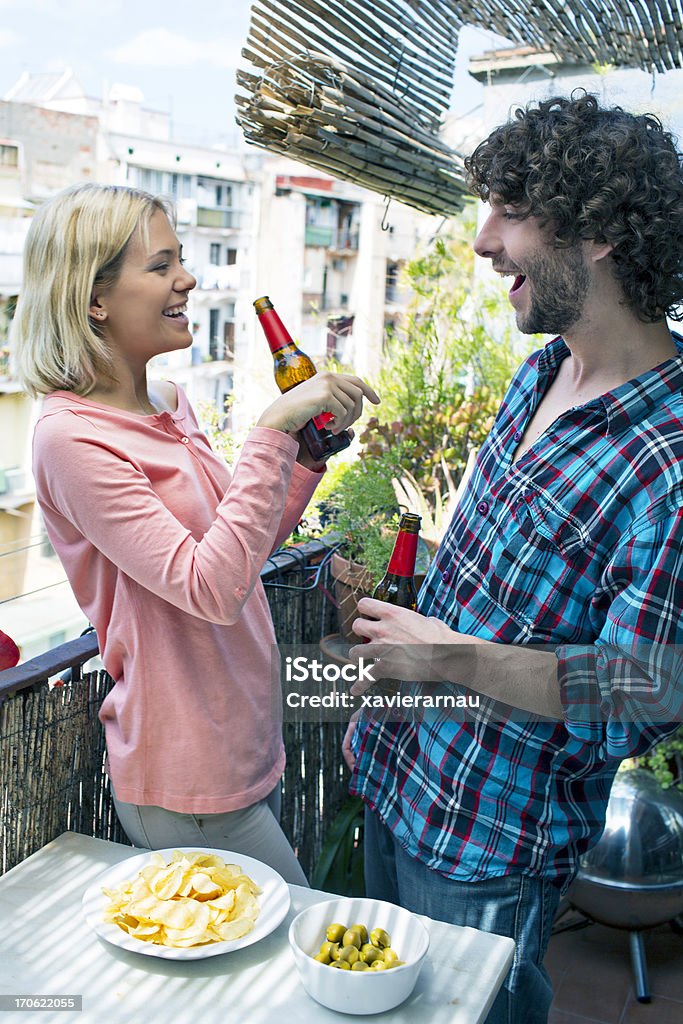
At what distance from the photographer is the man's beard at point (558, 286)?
116 cm

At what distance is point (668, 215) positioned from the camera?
118cm

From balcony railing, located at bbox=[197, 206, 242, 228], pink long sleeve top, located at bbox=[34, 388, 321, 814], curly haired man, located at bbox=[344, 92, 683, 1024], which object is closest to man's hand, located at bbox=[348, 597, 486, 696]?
curly haired man, located at bbox=[344, 92, 683, 1024]

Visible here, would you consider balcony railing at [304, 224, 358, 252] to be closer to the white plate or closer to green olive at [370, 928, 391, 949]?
the white plate

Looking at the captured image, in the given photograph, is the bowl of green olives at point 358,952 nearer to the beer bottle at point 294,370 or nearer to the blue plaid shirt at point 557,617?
the blue plaid shirt at point 557,617

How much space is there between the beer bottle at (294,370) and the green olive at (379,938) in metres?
0.64

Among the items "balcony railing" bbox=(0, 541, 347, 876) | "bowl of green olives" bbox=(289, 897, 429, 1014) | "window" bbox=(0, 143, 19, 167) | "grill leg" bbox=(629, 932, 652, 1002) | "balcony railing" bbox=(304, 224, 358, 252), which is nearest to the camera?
"bowl of green olives" bbox=(289, 897, 429, 1014)

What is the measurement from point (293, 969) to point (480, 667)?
1.29 feet

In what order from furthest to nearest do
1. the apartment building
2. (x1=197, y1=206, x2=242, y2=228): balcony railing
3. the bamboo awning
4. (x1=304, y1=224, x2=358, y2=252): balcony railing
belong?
(x1=304, y1=224, x2=358, y2=252): balcony railing → (x1=197, y1=206, x2=242, y2=228): balcony railing → the apartment building → the bamboo awning

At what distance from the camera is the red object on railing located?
1347 millimetres

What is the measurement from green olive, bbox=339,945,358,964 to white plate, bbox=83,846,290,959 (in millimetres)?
106

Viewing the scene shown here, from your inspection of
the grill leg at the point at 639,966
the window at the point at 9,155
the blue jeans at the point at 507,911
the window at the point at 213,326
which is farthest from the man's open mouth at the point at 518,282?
the window at the point at 213,326

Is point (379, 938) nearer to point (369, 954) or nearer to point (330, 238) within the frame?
point (369, 954)

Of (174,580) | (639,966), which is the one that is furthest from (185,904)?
(639,966)

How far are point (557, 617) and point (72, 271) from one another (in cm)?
72
